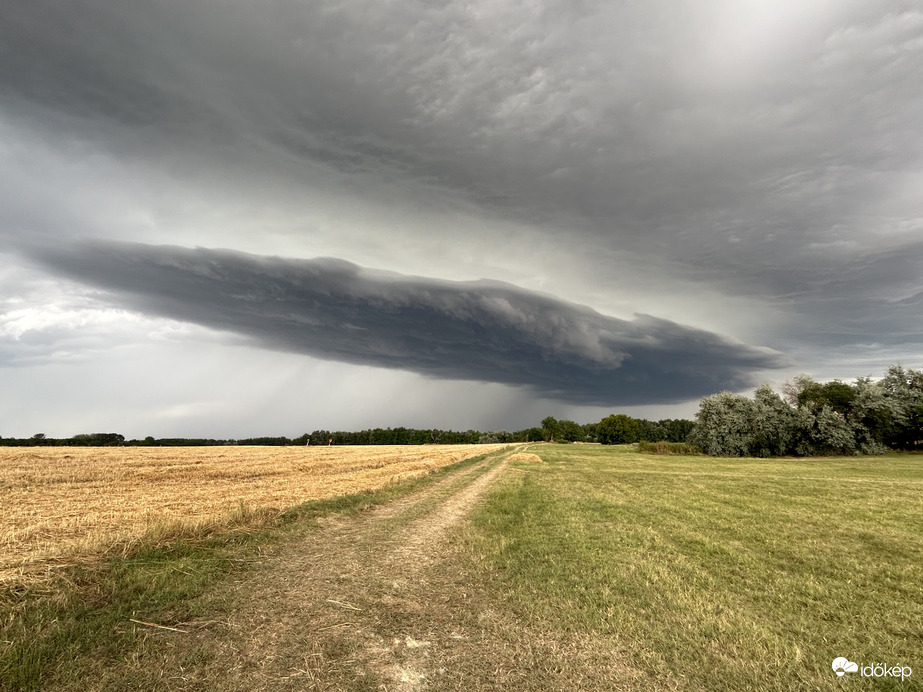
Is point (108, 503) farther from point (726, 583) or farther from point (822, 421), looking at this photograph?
point (822, 421)

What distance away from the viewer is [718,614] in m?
7.59

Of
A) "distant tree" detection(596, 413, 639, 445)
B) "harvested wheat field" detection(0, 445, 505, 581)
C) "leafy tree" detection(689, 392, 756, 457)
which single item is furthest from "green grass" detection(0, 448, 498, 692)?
"distant tree" detection(596, 413, 639, 445)

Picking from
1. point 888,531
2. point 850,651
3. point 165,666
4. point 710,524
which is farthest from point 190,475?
point 888,531

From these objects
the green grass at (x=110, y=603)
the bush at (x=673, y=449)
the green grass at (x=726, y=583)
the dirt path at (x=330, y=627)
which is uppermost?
the green grass at (x=110, y=603)

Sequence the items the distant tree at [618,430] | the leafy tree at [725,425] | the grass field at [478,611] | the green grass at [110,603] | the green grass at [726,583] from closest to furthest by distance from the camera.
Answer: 1. the green grass at [110,603]
2. the grass field at [478,611]
3. the green grass at [726,583]
4. the leafy tree at [725,425]
5. the distant tree at [618,430]

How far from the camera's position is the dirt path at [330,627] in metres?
5.48

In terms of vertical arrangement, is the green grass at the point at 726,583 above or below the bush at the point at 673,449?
above

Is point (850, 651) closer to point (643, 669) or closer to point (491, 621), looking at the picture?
point (643, 669)

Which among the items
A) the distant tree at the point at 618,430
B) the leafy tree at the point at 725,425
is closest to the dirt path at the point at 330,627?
the leafy tree at the point at 725,425

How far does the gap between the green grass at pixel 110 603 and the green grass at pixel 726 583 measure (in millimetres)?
6460

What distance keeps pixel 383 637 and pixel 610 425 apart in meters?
182

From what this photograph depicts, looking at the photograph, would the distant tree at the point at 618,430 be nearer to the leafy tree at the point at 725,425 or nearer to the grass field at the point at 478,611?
the leafy tree at the point at 725,425

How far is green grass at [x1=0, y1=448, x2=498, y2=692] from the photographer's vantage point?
215 inches

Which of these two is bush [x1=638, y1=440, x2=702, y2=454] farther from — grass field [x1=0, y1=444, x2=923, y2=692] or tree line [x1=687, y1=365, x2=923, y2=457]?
grass field [x1=0, y1=444, x2=923, y2=692]
